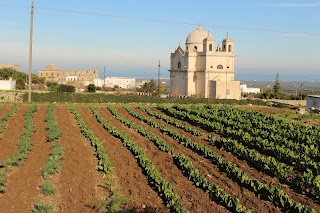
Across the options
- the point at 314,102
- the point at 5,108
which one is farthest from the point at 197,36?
the point at 5,108

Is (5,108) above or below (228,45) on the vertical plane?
below

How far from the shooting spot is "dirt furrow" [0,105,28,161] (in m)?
14.9

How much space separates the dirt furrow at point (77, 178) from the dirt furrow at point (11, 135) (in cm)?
186

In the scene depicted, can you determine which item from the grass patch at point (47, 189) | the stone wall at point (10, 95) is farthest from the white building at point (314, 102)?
the grass patch at point (47, 189)

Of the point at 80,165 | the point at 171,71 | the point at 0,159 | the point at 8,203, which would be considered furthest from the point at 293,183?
the point at 171,71

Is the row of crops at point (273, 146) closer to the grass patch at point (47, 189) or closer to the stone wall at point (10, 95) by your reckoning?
the grass patch at point (47, 189)

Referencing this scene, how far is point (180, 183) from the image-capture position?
11.8 metres

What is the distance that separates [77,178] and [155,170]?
2.32 m

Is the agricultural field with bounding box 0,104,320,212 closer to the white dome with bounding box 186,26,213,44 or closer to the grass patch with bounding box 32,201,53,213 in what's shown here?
the grass patch with bounding box 32,201,53,213

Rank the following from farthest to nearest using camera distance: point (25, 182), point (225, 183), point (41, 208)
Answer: point (225, 183), point (25, 182), point (41, 208)

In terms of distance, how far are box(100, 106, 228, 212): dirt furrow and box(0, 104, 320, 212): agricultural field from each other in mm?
25

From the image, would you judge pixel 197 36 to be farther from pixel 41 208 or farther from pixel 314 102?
pixel 41 208

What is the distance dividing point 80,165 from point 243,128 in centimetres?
954

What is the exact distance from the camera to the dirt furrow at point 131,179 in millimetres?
10118
